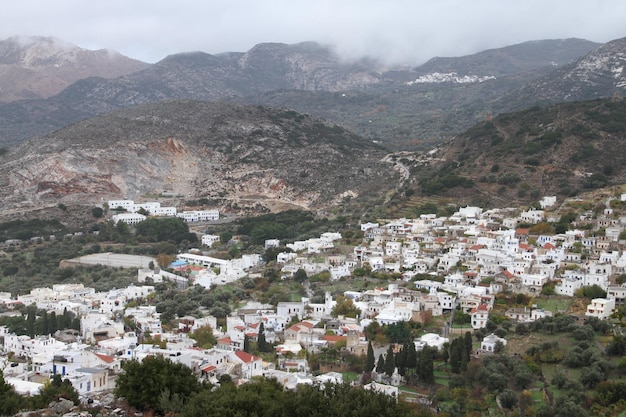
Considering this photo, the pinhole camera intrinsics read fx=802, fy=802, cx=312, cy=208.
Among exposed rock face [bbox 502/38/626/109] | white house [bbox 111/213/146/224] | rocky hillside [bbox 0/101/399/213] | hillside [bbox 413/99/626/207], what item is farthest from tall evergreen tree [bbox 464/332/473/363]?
exposed rock face [bbox 502/38/626/109]

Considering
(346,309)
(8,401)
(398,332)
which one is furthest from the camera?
(346,309)

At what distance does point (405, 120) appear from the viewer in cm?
8556

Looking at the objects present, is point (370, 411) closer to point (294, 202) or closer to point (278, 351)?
point (278, 351)

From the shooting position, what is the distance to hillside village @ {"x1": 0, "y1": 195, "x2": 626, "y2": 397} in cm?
1864

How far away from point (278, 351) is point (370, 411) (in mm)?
7878

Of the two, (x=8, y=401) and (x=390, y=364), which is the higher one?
(x=8, y=401)

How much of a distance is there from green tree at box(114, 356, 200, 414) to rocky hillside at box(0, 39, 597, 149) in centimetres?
5341

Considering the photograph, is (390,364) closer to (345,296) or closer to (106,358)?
(106,358)

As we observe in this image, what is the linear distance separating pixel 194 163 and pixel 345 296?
31.2 meters

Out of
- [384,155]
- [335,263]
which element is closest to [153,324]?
[335,263]

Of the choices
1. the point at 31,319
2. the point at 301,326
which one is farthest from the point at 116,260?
the point at 301,326

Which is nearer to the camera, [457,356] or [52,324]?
[457,356]

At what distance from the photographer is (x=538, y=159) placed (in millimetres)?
40781

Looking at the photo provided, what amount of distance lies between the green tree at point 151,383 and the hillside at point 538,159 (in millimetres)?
24943
